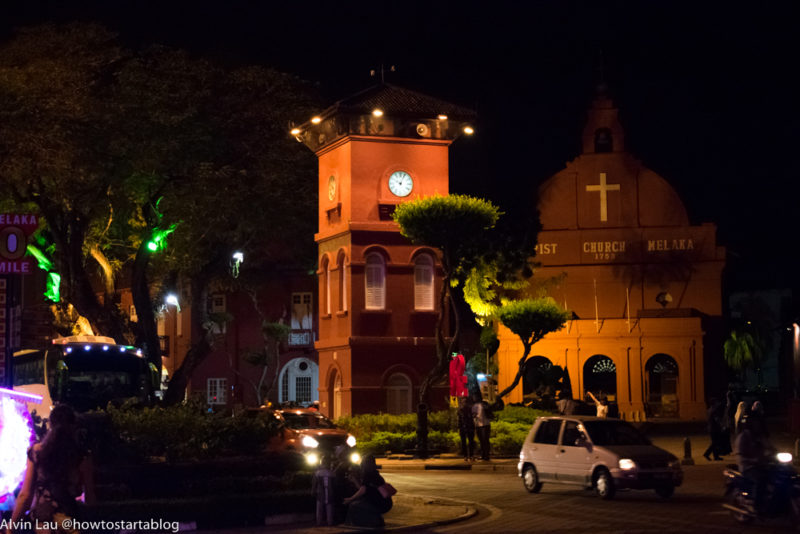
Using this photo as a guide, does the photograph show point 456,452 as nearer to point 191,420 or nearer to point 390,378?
point 390,378

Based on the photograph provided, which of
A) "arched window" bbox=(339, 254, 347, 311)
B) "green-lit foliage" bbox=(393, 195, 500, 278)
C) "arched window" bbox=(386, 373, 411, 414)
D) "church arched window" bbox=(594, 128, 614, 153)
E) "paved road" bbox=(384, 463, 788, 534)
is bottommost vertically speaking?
"paved road" bbox=(384, 463, 788, 534)

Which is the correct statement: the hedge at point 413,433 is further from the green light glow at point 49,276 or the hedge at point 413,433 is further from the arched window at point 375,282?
the green light glow at point 49,276

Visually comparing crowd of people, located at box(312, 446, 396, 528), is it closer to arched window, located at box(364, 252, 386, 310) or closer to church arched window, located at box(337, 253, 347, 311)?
arched window, located at box(364, 252, 386, 310)

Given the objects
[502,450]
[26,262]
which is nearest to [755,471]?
[26,262]

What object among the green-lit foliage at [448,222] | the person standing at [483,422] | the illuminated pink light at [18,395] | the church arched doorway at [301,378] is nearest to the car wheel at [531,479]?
the person standing at [483,422]

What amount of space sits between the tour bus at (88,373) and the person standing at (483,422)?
10.6m

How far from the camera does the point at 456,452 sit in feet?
117

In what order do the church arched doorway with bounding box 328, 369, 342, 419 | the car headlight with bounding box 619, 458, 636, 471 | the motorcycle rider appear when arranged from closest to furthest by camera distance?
the motorcycle rider
the car headlight with bounding box 619, 458, 636, 471
the church arched doorway with bounding box 328, 369, 342, 419

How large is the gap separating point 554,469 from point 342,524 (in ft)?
18.8

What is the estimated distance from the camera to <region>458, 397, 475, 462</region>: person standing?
106ft

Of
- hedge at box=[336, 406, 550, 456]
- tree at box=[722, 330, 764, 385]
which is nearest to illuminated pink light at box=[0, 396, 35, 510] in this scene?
hedge at box=[336, 406, 550, 456]

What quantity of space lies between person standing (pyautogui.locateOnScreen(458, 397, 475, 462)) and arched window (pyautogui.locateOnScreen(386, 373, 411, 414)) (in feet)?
34.5

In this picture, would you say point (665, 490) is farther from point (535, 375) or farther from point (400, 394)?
point (535, 375)

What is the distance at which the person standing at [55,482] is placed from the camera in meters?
12.2
